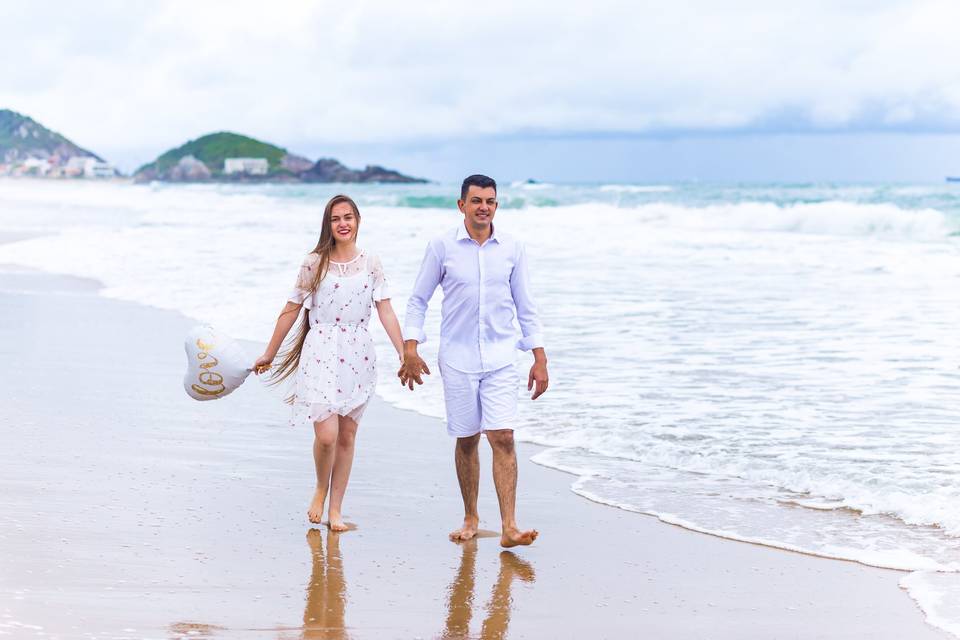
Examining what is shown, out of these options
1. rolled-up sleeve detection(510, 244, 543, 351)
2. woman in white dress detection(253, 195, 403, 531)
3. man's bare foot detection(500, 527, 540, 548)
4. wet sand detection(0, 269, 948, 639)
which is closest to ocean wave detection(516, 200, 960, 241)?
wet sand detection(0, 269, 948, 639)

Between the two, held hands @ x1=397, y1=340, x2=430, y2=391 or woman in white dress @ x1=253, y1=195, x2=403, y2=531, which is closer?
held hands @ x1=397, y1=340, x2=430, y2=391

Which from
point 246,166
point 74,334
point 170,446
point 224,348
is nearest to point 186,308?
point 74,334

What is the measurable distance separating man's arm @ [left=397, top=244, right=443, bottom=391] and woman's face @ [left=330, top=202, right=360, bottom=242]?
1.41 ft

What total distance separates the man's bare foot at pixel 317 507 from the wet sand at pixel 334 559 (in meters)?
0.08

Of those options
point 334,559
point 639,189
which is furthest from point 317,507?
point 639,189

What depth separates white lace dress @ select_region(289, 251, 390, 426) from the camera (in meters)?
5.57

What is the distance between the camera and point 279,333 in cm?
557

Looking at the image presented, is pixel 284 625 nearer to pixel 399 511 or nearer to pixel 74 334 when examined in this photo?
pixel 399 511

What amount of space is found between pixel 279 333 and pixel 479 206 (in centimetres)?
114

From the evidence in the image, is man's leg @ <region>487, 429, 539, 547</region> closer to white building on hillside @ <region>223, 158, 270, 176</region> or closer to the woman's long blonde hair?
the woman's long blonde hair

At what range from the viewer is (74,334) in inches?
448

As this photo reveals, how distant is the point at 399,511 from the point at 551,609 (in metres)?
1.57

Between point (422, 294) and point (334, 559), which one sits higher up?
point (422, 294)

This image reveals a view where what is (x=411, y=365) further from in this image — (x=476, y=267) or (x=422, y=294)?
(x=476, y=267)
